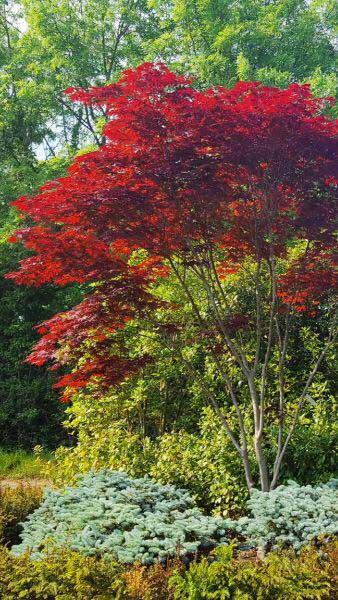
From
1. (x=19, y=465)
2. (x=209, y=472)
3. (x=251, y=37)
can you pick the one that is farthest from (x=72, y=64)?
(x=209, y=472)

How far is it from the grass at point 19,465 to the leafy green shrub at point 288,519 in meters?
4.36

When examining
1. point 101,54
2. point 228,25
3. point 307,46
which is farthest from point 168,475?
point 101,54

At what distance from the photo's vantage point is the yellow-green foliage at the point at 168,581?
2980 mm

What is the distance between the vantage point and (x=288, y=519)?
4.02 m

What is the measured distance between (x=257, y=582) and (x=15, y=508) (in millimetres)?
2545

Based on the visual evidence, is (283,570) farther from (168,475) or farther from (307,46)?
(307,46)

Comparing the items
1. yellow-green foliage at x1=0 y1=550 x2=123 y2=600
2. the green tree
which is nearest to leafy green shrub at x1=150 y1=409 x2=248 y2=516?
yellow-green foliage at x1=0 y1=550 x2=123 y2=600

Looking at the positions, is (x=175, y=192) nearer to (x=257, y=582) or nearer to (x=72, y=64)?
(x=257, y=582)

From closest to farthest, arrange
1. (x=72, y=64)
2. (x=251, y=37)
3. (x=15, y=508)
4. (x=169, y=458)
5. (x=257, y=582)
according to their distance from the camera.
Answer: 1. (x=257, y=582)
2. (x=15, y=508)
3. (x=169, y=458)
4. (x=251, y=37)
5. (x=72, y=64)

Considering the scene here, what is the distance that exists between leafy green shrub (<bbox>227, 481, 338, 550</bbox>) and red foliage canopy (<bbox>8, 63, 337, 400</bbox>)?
182 centimetres

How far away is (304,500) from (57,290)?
8379 millimetres

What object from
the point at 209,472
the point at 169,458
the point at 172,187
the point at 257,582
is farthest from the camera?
the point at 169,458

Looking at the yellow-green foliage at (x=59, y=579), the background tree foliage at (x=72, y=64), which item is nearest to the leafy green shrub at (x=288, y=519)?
the yellow-green foliage at (x=59, y=579)

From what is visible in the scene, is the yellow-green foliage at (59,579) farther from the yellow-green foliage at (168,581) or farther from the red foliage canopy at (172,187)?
the red foliage canopy at (172,187)
